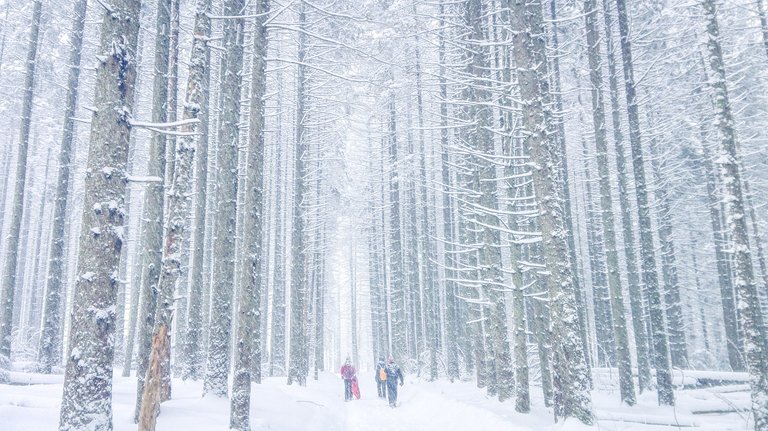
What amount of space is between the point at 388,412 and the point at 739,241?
1094cm

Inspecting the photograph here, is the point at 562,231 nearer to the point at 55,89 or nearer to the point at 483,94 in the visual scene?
the point at 483,94

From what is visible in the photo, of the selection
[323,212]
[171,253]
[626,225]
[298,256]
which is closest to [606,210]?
[626,225]

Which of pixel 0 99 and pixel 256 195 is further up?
pixel 0 99

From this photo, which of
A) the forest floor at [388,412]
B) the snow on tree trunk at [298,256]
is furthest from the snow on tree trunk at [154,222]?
the snow on tree trunk at [298,256]

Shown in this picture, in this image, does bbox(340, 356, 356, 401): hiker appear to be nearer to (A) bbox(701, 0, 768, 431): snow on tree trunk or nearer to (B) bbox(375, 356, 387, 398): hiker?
(B) bbox(375, 356, 387, 398): hiker

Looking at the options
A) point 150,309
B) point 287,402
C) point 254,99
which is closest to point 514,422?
point 287,402

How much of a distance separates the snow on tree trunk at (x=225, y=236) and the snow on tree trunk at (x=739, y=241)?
10.3 m

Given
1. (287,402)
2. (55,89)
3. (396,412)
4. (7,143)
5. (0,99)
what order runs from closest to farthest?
1. (287,402)
2. (396,412)
3. (55,89)
4. (0,99)
5. (7,143)

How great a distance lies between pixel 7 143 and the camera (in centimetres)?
3344

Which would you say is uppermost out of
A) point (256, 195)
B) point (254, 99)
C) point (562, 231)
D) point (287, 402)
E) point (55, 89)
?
point (55, 89)

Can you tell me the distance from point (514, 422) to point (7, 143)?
40.4 meters

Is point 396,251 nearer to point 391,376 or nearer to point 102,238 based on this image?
point 391,376

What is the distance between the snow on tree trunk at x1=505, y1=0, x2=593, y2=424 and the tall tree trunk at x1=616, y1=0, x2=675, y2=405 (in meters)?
4.96

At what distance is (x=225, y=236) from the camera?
9.20m
